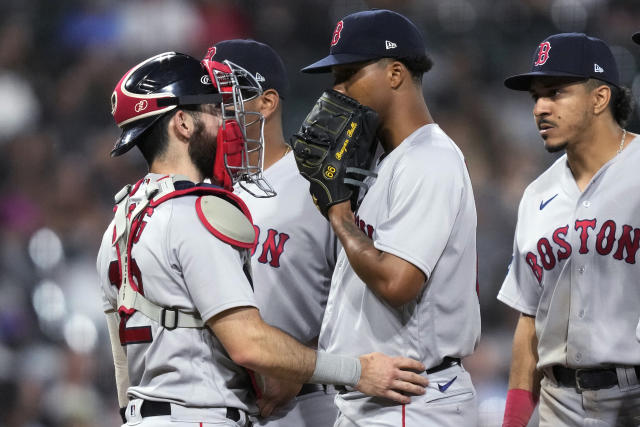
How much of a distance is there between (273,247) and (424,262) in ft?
2.46

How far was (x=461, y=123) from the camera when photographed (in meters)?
5.79

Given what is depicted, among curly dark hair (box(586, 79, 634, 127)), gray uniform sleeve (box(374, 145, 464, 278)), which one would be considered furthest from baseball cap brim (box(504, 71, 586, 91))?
gray uniform sleeve (box(374, 145, 464, 278))

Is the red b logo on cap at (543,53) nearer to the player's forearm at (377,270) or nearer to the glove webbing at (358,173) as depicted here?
the glove webbing at (358,173)

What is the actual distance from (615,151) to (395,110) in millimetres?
851

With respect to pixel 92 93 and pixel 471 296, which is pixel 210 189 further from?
pixel 92 93

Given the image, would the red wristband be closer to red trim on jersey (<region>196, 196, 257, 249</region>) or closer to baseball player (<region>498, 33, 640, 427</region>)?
baseball player (<region>498, 33, 640, 427</region>)

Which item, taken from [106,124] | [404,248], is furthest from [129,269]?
[106,124]

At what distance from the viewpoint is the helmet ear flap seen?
7.43 ft

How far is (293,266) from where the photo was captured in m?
2.83

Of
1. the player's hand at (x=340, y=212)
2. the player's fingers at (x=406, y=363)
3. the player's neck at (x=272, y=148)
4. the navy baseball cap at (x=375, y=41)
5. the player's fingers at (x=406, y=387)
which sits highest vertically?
the navy baseball cap at (x=375, y=41)

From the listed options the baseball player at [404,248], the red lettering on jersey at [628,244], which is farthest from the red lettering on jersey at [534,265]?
the baseball player at [404,248]

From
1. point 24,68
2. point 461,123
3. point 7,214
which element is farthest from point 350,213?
point 24,68

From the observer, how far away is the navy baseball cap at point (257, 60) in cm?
315

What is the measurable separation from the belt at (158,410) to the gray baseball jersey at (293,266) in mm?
761
